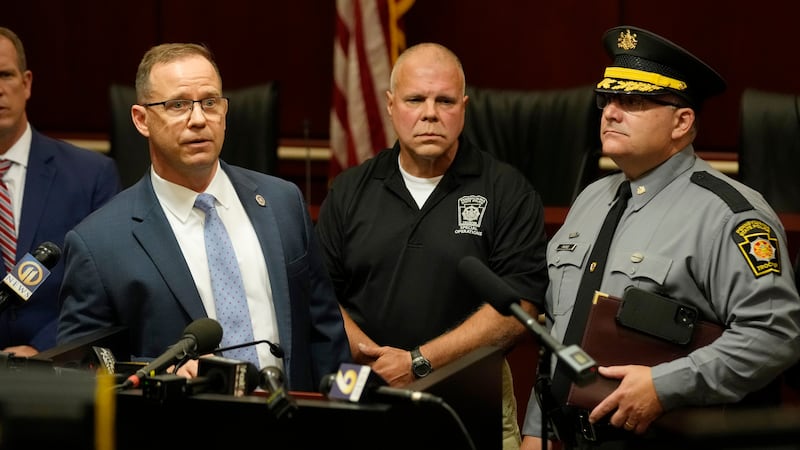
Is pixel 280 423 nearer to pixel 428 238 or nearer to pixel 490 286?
pixel 490 286

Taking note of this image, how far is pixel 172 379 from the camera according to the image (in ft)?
6.18

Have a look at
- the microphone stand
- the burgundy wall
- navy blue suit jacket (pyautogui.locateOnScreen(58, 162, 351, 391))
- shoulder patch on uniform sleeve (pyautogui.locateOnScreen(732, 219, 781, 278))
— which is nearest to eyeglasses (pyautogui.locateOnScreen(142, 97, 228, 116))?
navy blue suit jacket (pyautogui.locateOnScreen(58, 162, 351, 391))

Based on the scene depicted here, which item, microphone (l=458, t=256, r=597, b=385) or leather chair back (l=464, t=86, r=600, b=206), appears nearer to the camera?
microphone (l=458, t=256, r=597, b=385)

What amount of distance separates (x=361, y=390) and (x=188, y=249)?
3.08 feet

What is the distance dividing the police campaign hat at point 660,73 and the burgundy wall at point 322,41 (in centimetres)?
228

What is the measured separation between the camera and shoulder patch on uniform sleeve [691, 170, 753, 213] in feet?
8.79

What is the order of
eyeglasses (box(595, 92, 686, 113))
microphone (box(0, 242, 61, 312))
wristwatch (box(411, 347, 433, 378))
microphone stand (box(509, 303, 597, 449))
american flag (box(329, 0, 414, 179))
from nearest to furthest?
microphone stand (box(509, 303, 597, 449)) → microphone (box(0, 242, 61, 312)) → eyeglasses (box(595, 92, 686, 113)) → wristwatch (box(411, 347, 433, 378)) → american flag (box(329, 0, 414, 179))

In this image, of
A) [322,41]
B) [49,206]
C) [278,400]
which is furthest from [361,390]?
[322,41]

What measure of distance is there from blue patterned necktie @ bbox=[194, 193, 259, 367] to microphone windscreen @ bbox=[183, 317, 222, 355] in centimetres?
47

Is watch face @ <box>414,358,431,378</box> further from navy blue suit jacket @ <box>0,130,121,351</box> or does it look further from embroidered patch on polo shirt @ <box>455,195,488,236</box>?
navy blue suit jacket @ <box>0,130,121,351</box>

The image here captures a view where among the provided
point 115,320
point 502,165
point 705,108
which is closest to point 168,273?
point 115,320

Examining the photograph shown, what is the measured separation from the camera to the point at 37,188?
3.48 m

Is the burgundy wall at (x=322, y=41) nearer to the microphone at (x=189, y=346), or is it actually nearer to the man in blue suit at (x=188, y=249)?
the man in blue suit at (x=188, y=249)

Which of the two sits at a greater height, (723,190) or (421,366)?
(723,190)
